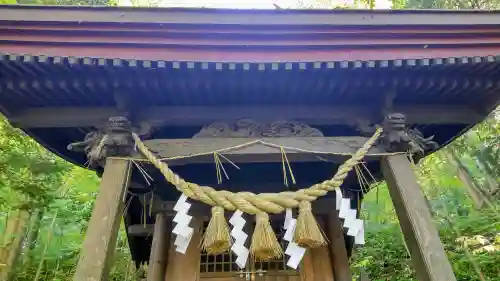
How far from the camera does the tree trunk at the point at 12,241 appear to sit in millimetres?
8102

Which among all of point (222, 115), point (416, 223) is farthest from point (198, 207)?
point (416, 223)

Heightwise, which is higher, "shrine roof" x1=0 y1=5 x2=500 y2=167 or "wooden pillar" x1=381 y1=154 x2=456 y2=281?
"shrine roof" x1=0 y1=5 x2=500 y2=167

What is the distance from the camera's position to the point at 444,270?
3211 millimetres

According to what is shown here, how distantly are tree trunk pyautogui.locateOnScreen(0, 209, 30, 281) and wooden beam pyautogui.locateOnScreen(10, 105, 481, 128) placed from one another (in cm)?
500

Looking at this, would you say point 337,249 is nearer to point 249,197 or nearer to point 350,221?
point 350,221

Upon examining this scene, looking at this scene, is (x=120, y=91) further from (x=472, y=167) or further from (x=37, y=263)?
(x=472, y=167)

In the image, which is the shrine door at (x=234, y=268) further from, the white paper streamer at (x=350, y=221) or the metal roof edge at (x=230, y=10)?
the metal roof edge at (x=230, y=10)

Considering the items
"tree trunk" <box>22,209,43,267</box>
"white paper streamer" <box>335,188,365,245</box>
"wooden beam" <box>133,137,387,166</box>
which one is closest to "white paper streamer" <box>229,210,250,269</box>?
"wooden beam" <box>133,137,387,166</box>

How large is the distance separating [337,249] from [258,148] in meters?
1.86

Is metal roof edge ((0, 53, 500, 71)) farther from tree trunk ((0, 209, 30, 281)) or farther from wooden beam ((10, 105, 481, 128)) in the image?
tree trunk ((0, 209, 30, 281))

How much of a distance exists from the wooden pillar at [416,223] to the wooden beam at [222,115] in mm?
576

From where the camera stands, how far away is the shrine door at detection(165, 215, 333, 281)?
A: 4.80 metres

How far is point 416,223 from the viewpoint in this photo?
11.3 ft

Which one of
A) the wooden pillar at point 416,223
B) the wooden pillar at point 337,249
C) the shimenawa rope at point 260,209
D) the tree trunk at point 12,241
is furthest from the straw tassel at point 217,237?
the tree trunk at point 12,241
